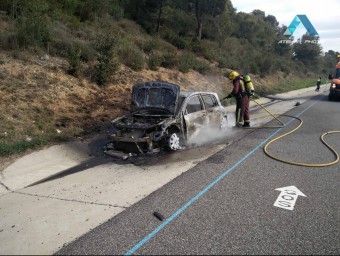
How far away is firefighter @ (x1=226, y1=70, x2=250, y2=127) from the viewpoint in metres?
11.2

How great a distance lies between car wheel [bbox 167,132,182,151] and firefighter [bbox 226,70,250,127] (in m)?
3.38

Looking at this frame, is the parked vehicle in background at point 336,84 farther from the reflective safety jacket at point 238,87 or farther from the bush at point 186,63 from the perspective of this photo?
the reflective safety jacket at point 238,87

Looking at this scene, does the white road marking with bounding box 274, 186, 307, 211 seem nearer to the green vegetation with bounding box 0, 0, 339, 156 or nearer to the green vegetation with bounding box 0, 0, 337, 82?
the green vegetation with bounding box 0, 0, 339, 156

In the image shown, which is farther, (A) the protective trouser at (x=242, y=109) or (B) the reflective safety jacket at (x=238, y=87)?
(A) the protective trouser at (x=242, y=109)

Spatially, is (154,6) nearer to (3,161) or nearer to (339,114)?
(339,114)

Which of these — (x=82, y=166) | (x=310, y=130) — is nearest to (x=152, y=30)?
(x=310, y=130)

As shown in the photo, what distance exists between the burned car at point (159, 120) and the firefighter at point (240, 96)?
2.03 meters

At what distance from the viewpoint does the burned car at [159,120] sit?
809 cm

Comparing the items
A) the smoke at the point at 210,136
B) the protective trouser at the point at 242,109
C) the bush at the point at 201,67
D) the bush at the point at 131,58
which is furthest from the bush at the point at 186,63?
the smoke at the point at 210,136

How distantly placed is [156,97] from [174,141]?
1411 mm

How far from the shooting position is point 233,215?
16.4 feet

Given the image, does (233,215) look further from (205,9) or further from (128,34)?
(205,9)

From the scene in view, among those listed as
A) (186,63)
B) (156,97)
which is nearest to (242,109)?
(156,97)

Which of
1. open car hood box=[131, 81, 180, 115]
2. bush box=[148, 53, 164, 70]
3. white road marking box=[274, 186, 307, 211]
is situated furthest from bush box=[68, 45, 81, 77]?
white road marking box=[274, 186, 307, 211]
